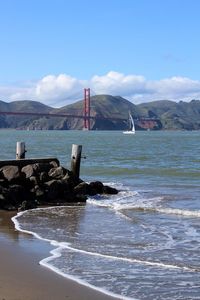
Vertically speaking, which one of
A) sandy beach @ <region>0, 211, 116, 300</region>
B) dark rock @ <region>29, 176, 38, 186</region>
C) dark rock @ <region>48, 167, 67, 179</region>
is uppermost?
dark rock @ <region>48, 167, 67, 179</region>

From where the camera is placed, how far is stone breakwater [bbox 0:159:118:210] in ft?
45.2

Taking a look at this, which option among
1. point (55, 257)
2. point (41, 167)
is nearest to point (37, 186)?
point (41, 167)

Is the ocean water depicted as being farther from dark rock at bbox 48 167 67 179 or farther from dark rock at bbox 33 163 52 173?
dark rock at bbox 33 163 52 173

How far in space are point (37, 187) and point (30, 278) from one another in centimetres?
840

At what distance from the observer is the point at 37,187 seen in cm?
1504

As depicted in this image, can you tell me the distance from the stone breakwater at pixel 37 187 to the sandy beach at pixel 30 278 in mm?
4743

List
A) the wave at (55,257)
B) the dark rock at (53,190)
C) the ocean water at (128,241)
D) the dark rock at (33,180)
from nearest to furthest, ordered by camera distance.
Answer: the wave at (55,257) < the ocean water at (128,241) < the dark rock at (53,190) < the dark rock at (33,180)

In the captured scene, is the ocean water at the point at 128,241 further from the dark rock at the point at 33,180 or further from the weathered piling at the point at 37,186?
the dark rock at the point at 33,180

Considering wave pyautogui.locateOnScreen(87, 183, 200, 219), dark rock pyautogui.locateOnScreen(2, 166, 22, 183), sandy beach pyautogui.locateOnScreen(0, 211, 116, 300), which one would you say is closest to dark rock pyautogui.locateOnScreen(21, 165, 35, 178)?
dark rock pyautogui.locateOnScreen(2, 166, 22, 183)

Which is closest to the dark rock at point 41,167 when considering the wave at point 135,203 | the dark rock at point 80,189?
the dark rock at point 80,189

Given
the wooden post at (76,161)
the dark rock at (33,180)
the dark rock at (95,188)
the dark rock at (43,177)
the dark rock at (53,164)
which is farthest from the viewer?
the wooden post at (76,161)

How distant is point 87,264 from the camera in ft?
24.8

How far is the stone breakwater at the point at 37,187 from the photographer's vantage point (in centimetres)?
1378

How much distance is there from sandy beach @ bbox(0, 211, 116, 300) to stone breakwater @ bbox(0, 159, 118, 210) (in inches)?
187
